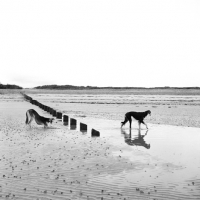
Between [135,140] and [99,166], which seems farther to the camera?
[135,140]

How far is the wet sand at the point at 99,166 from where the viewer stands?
22.6 feet

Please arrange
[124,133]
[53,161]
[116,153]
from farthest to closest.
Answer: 1. [124,133]
2. [116,153]
3. [53,161]

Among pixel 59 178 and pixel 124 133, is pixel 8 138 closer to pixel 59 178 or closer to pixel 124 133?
pixel 124 133

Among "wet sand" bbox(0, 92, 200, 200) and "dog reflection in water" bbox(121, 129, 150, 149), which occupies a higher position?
"dog reflection in water" bbox(121, 129, 150, 149)

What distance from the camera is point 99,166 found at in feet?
29.9

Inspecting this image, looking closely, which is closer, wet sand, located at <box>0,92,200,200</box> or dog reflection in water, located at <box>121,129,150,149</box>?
wet sand, located at <box>0,92,200,200</box>

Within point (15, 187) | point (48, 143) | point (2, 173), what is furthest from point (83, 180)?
point (48, 143)

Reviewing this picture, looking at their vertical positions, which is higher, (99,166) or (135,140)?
(135,140)

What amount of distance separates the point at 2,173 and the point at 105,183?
270 cm

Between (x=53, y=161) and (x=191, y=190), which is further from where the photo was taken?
(x=53, y=161)

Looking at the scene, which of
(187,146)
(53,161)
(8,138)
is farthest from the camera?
(8,138)

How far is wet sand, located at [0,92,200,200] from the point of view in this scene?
6.90m

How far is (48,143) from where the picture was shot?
42.1ft

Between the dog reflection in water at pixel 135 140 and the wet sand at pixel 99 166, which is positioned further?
the dog reflection in water at pixel 135 140
